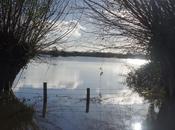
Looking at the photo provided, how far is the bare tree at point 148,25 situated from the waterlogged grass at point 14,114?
3.85 metres

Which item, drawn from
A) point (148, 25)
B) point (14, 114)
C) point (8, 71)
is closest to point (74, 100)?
point (8, 71)

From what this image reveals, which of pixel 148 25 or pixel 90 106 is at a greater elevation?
pixel 148 25

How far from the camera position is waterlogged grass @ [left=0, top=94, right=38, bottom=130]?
42.2ft

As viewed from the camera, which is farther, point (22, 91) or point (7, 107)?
point (22, 91)

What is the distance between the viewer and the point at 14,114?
1380 cm

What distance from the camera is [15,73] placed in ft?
48.9

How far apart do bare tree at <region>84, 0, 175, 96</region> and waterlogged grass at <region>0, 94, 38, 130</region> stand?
3.85 metres

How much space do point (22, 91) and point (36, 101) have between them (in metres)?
2.92

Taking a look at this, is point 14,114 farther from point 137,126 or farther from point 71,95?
point 71,95

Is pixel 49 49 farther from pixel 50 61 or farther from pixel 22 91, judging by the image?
pixel 22 91

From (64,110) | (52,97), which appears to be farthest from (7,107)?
(52,97)

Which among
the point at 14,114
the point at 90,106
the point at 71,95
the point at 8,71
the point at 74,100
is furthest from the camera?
the point at 71,95

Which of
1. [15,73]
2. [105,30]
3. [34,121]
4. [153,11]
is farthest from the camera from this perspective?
[15,73]

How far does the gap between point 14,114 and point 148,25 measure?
18.3 ft
